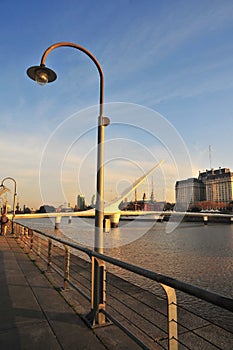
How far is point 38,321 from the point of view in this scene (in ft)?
11.7

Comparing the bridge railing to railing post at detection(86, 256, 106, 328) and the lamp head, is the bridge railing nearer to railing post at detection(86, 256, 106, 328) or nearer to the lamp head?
railing post at detection(86, 256, 106, 328)

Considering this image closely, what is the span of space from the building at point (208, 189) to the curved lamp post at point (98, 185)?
383 ft

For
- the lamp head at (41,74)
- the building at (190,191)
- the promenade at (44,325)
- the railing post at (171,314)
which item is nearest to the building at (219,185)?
the building at (190,191)

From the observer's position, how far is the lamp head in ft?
14.8

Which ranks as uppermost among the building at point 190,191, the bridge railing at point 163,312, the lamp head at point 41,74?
the building at point 190,191

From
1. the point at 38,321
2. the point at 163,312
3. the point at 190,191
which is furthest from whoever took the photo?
the point at 190,191

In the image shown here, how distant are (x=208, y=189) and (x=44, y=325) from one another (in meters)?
140

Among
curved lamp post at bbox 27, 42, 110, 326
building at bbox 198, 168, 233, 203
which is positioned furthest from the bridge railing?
building at bbox 198, 168, 233, 203

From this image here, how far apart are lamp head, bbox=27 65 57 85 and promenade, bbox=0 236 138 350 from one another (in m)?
3.85

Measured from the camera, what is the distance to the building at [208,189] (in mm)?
123938

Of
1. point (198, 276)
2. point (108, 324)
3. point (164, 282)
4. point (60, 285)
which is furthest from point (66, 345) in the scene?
point (198, 276)

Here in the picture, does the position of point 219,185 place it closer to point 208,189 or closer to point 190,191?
point 208,189

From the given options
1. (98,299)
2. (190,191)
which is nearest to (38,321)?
(98,299)

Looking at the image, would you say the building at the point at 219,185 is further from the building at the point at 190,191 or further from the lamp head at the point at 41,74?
the lamp head at the point at 41,74
